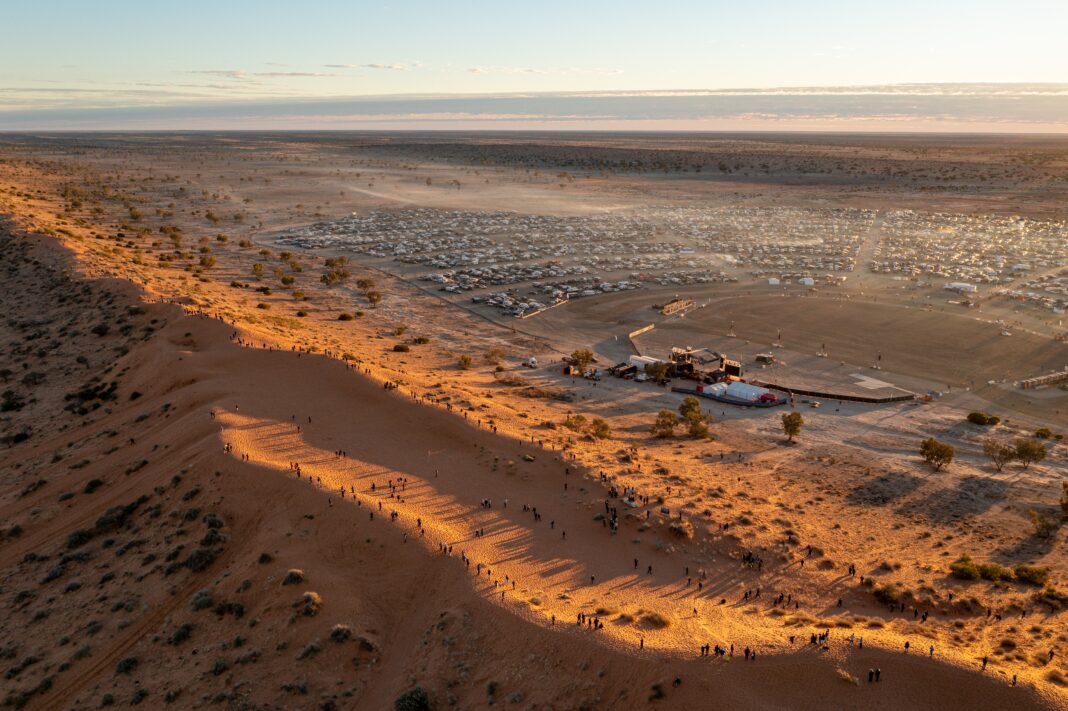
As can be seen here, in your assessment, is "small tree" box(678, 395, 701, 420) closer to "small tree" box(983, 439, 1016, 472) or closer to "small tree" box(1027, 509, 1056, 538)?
"small tree" box(983, 439, 1016, 472)

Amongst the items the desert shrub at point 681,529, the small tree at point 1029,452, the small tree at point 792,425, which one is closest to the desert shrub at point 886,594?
the desert shrub at point 681,529

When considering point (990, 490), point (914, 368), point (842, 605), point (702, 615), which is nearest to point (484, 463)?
point (702, 615)

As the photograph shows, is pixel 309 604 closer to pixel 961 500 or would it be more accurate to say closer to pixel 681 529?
pixel 681 529

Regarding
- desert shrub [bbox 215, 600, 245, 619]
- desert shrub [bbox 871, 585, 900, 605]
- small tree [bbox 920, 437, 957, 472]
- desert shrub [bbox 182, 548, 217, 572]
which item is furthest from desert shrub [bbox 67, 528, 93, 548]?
small tree [bbox 920, 437, 957, 472]

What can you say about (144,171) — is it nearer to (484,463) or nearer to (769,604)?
(484,463)

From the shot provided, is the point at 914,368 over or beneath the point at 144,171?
beneath

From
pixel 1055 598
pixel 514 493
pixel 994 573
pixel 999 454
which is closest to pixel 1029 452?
pixel 999 454
